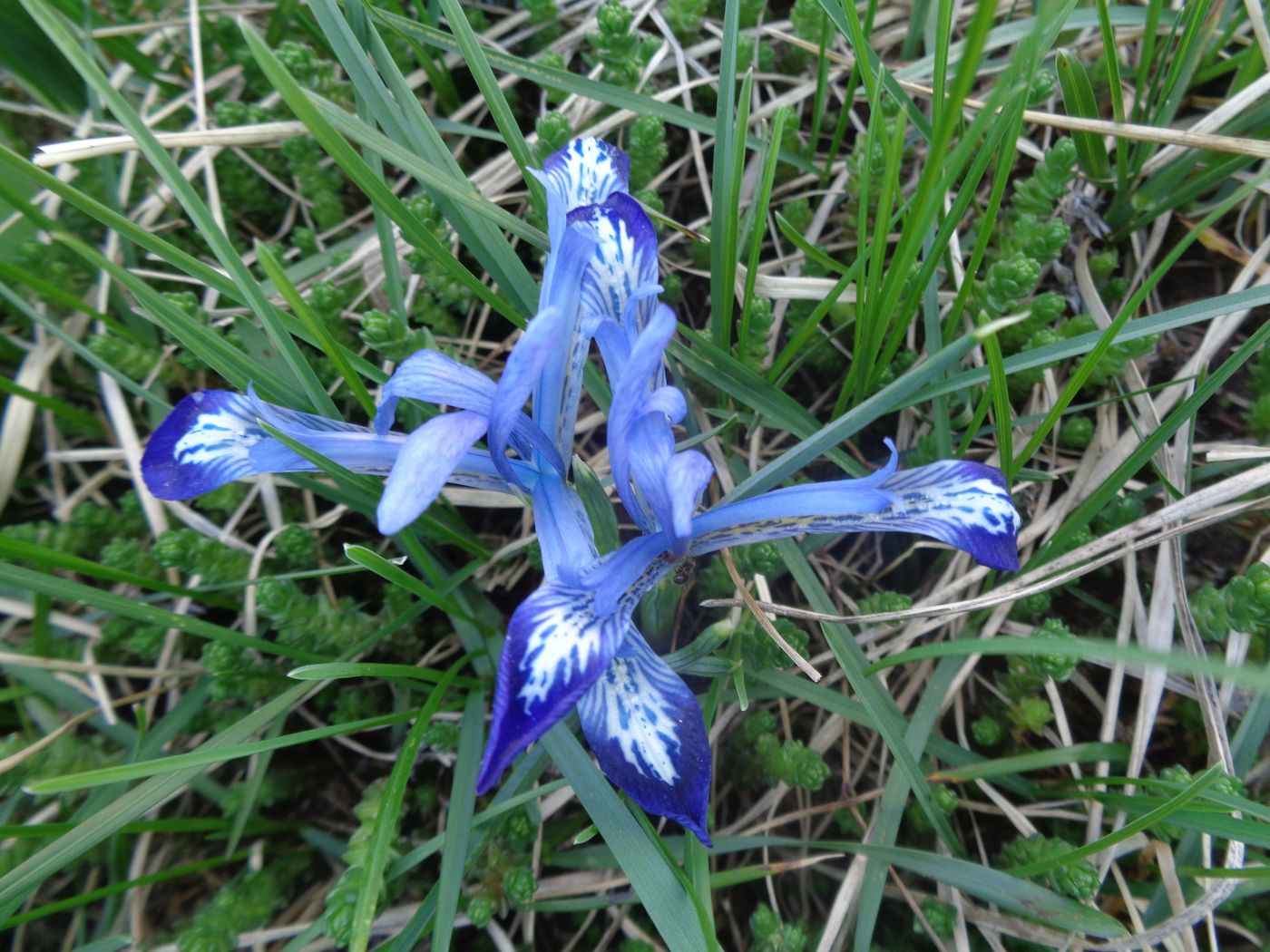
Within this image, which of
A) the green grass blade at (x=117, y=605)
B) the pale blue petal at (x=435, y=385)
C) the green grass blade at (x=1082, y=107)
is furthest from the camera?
the green grass blade at (x=1082, y=107)

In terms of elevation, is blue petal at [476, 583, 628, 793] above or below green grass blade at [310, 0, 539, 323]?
below

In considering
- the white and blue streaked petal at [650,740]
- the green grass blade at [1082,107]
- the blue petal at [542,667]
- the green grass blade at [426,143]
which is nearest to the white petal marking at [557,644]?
the blue petal at [542,667]

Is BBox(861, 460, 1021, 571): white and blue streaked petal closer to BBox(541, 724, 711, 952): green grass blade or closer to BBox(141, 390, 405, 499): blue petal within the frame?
BBox(541, 724, 711, 952): green grass blade

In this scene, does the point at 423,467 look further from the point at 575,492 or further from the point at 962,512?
the point at 962,512

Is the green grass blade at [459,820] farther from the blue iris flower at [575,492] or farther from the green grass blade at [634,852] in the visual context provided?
the blue iris flower at [575,492]

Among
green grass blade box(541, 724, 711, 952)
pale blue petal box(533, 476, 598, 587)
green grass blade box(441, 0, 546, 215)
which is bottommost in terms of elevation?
green grass blade box(541, 724, 711, 952)

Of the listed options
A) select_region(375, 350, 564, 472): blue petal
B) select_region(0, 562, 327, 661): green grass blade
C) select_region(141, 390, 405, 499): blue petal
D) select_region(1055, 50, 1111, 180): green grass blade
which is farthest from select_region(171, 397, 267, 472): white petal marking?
select_region(1055, 50, 1111, 180): green grass blade
